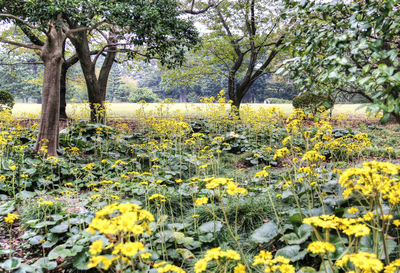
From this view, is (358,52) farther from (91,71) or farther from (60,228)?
(91,71)

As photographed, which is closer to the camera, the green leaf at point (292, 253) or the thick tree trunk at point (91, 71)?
the green leaf at point (292, 253)

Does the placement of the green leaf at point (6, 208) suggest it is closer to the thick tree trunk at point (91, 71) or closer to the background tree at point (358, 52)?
the background tree at point (358, 52)

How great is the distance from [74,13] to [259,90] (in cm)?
3680

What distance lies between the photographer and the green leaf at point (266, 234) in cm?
198

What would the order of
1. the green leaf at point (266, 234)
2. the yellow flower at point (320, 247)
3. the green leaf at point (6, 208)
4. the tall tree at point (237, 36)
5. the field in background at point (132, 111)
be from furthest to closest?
1. the tall tree at point (237, 36)
2. the field in background at point (132, 111)
3. the green leaf at point (6, 208)
4. the green leaf at point (266, 234)
5. the yellow flower at point (320, 247)

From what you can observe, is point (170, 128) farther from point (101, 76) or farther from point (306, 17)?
point (101, 76)

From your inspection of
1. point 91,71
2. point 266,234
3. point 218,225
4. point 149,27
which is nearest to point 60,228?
point 218,225

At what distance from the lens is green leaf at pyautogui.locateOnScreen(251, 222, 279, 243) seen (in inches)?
77.8

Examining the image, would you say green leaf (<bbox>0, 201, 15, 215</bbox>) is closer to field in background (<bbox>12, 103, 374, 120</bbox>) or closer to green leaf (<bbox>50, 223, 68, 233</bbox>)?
green leaf (<bbox>50, 223, 68, 233</bbox>)

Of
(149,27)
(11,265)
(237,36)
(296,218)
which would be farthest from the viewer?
(237,36)

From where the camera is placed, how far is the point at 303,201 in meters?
2.73

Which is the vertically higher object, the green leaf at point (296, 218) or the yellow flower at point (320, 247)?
the yellow flower at point (320, 247)

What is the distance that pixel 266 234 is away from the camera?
2.05 metres

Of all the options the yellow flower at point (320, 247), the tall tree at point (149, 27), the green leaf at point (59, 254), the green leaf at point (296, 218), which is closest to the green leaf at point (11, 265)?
the green leaf at point (59, 254)
